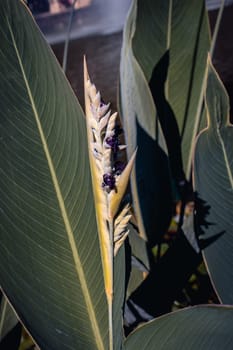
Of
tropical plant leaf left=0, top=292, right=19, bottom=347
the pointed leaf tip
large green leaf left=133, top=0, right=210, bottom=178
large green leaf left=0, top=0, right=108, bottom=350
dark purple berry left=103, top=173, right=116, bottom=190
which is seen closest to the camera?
dark purple berry left=103, top=173, right=116, bottom=190

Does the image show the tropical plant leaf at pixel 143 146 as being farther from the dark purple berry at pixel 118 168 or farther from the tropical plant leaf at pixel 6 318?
the dark purple berry at pixel 118 168

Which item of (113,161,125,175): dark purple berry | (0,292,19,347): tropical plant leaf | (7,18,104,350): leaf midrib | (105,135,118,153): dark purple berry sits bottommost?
(0,292,19,347): tropical plant leaf

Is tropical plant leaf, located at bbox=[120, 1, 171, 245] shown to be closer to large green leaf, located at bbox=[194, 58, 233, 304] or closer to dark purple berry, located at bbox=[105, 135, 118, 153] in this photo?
large green leaf, located at bbox=[194, 58, 233, 304]

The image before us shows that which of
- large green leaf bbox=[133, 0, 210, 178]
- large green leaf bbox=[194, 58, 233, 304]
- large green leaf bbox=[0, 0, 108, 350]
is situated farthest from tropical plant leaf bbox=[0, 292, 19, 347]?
large green leaf bbox=[133, 0, 210, 178]

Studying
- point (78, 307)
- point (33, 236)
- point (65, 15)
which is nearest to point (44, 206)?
point (33, 236)

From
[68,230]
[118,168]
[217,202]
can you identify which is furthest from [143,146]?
[118,168]

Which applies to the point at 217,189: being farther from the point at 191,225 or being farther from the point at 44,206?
the point at 44,206
